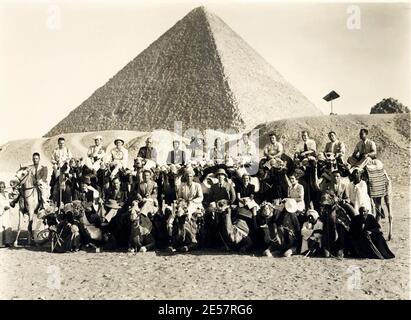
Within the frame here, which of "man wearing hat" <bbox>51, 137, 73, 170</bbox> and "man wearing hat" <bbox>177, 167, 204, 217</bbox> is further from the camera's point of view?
"man wearing hat" <bbox>51, 137, 73, 170</bbox>

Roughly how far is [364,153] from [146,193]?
431 centimetres

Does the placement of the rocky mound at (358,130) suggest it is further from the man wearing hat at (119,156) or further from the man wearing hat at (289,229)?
the man wearing hat at (289,229)

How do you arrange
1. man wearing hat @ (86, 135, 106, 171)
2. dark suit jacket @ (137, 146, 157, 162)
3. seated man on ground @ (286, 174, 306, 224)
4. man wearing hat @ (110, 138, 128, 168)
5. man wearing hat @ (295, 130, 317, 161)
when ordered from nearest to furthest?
1. seated man on ground @ (286, 174, 306, 224)
2. man wearing hat @ (295, 130, 317, 161)
3. dark suit jacket @ (137, 146, 157, 162)
4. man wearing hat @ (110, 138, 128, 168)
5. man wearing hat @ (86, 135, 106, 171)

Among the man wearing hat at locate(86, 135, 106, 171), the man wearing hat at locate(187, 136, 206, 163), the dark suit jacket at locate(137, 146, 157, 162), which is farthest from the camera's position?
the man wearing hat at locate(187, 136, 206, 163)

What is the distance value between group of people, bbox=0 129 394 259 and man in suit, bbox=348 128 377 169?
0.02 meters

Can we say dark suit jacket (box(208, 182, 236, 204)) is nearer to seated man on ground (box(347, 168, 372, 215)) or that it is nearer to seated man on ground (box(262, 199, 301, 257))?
seated man on ground (box(262, 199, 301, 257))

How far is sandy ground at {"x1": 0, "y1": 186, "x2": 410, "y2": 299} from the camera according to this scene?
24.2 ft

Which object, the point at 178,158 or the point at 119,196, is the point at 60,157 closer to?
the point at 119,196

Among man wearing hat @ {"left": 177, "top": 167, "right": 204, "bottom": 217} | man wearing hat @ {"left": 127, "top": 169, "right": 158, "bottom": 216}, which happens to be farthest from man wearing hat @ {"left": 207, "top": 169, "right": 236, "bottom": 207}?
man wearing hat @ {"left": 127, "top": 169, "right": 158, "bottom": 216}

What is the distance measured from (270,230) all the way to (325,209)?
0.97 meters

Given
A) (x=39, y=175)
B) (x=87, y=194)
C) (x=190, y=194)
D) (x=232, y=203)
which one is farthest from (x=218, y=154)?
(x=39, y=175)

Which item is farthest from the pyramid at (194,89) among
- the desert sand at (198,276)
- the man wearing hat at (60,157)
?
the desert sand at (198,276)
